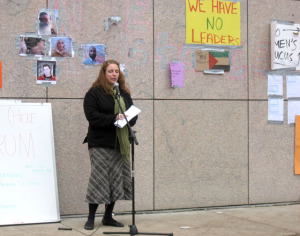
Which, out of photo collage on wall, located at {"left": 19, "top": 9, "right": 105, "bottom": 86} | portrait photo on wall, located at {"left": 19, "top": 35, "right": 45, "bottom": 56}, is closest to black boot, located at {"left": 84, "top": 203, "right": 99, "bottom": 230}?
photo collage on wall, located at {"left": 19, "top": 9, "right": 105, "bottom": 86}

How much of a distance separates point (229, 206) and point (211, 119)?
1.26 meters

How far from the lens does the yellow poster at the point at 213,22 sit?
23.9ft

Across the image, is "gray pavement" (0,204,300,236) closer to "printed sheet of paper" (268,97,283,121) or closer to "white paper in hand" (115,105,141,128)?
"white paper in hand" (115,105,141,128)

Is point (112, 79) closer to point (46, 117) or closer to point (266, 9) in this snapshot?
point (46, 117)

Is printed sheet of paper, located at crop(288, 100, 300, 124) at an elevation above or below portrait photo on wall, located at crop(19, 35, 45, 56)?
below

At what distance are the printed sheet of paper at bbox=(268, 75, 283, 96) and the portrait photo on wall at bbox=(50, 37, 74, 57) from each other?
294 cm

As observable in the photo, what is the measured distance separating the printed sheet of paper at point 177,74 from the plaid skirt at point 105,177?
1594 millimetres

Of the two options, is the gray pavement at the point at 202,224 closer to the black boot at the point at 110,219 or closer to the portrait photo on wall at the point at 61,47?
the black boot at the point at 110,219

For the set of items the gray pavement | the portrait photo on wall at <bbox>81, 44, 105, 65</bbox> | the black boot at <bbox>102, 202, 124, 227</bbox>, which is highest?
the portrait photo on wall at <bbox>81, 44, 105, 65</bbox>

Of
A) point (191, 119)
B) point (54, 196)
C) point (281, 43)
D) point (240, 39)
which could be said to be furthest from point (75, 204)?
point (281, 43)

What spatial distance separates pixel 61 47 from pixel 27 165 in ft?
4.98

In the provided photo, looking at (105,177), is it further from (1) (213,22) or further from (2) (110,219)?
(1) (213,22)

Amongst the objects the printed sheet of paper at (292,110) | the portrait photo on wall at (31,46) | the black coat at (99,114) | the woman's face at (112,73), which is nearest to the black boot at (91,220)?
the black coat at (99,114)

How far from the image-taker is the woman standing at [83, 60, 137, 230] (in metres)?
5.86
